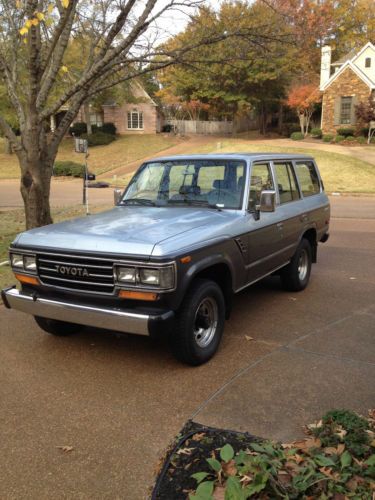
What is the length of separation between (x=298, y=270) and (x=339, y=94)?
126ft

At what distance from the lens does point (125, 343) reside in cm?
470

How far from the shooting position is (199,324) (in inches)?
Answer: 169

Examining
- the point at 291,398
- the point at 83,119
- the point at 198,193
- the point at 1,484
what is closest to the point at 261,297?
the point at 198,193

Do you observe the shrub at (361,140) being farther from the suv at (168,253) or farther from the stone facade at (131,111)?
the suv at (168,253)

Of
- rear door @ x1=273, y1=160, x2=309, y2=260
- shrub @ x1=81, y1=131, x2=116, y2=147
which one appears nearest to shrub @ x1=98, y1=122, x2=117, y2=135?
shrub @ x1=81, y1=131, x2=116, y2=147

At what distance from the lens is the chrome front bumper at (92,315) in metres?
3.58

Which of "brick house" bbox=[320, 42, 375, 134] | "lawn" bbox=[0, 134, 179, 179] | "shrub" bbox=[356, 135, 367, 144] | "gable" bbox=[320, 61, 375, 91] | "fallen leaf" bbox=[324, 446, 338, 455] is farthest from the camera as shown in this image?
"brick house" bbox=[320, 42, 375, 134]

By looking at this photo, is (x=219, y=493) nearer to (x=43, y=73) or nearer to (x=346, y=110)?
(x=43, y=73)

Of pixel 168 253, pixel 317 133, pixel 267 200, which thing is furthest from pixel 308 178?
pixel 317 133

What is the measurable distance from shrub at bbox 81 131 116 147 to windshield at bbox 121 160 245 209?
39214mm

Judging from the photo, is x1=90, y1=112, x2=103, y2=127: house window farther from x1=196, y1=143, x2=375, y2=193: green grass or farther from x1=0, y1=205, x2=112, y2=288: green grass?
x1=0, y1=205, x2=112, y2=288: green grass

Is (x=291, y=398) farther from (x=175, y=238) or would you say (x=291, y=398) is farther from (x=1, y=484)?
(x=1, y=484)

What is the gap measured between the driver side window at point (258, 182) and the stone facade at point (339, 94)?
36.6 m

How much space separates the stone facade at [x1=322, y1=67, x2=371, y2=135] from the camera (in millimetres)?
39562
